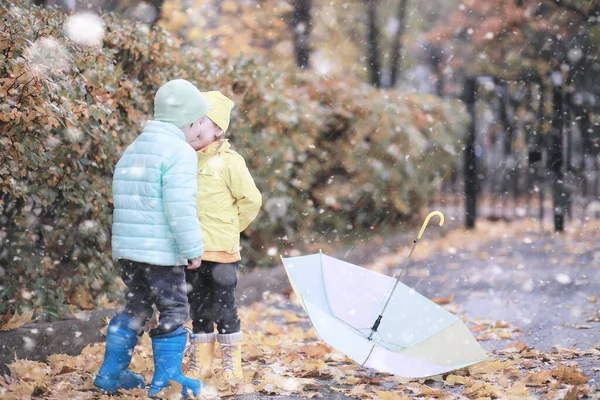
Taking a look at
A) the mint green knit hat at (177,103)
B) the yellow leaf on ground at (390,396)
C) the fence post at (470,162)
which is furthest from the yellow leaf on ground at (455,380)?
the fence post at (470,162)

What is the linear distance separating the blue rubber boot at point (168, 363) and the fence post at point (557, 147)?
33.3ft

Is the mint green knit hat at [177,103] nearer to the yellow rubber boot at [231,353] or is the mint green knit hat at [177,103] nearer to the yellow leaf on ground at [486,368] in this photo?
the yellow rubber boot at [231,353]

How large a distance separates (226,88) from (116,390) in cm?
361

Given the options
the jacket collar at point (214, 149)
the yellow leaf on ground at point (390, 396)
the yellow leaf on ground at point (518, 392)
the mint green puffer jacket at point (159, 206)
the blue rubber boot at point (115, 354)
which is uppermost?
the jacket collar at point (214, 149)

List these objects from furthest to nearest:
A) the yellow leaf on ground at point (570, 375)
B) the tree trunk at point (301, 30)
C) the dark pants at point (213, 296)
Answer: the tree trunk at point (301, 30)
the dark pants at point (213, 296)
the yellow leaf on ground at point (570, 375)

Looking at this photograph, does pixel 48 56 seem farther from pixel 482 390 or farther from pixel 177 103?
pixel 482 390

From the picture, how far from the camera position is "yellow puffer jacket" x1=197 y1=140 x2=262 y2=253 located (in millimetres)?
3979

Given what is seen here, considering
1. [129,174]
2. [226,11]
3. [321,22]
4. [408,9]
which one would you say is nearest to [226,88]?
[129,174]

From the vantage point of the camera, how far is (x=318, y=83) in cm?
963

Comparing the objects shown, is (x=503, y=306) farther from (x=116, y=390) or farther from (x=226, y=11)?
(x=226, y=11)

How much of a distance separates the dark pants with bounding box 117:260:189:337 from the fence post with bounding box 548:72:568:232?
1012 cm

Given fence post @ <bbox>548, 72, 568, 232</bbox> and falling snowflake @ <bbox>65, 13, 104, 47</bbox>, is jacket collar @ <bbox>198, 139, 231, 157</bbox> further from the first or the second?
fence post @ <bbox>548, 72, 568, 232</bbox>

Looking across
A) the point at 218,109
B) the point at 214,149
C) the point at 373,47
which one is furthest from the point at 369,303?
the point at 373,47

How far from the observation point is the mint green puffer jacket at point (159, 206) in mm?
3547
